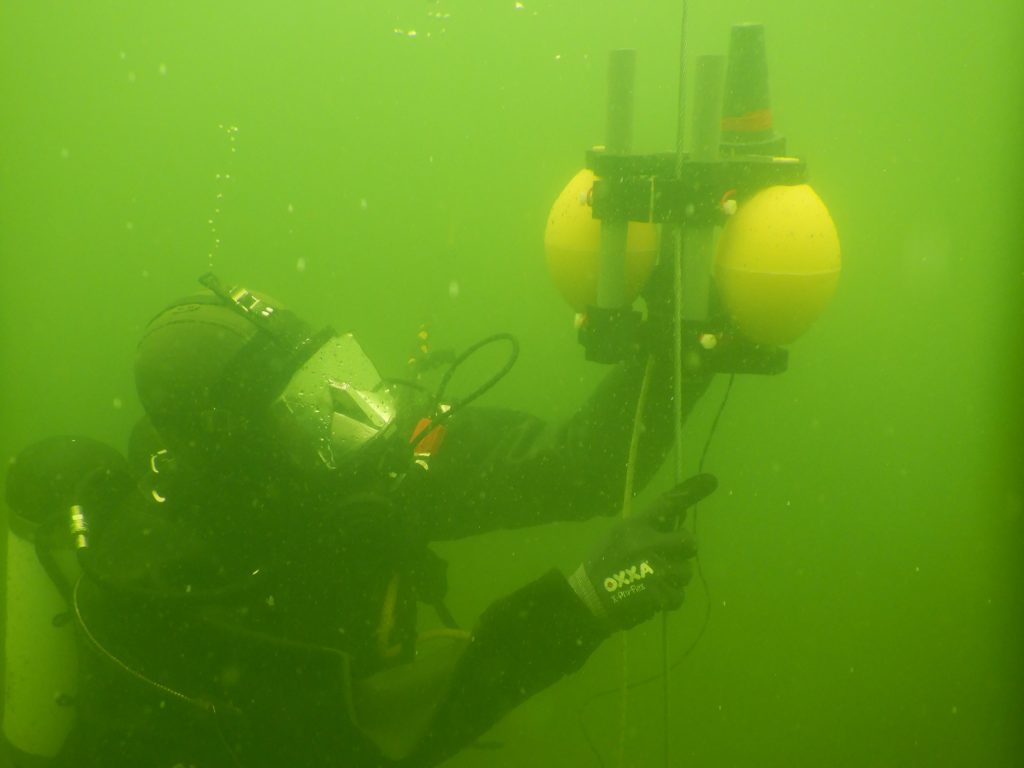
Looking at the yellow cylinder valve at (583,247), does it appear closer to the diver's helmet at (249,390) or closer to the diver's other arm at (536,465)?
the diver's other arm at (536,465)

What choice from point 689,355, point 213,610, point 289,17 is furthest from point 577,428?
point 289,17

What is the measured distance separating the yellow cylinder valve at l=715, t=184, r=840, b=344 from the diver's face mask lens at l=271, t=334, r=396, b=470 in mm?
958

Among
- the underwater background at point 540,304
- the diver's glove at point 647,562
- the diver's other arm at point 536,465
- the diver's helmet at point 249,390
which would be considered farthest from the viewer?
the underwater background at point 540,304

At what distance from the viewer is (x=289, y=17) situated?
470 centimetres

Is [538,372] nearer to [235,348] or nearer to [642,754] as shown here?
[642,754]

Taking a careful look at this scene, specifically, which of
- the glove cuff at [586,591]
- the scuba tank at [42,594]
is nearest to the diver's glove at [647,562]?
the glove cuff at [586,591]

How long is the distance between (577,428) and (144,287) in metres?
3.42

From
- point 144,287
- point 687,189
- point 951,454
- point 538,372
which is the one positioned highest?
point 687,189

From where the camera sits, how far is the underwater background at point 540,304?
4.50 meters

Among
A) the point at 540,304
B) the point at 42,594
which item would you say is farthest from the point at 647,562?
the point at 540,304

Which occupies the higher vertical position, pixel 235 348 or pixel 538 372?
pixel 235 348

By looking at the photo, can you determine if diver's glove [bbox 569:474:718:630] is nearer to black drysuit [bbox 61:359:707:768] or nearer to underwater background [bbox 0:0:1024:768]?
black drysuit [bbox 61:359:707:768]

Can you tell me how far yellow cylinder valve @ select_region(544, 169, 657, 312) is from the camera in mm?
1873

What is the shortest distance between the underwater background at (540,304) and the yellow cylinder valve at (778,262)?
2.77 meters
